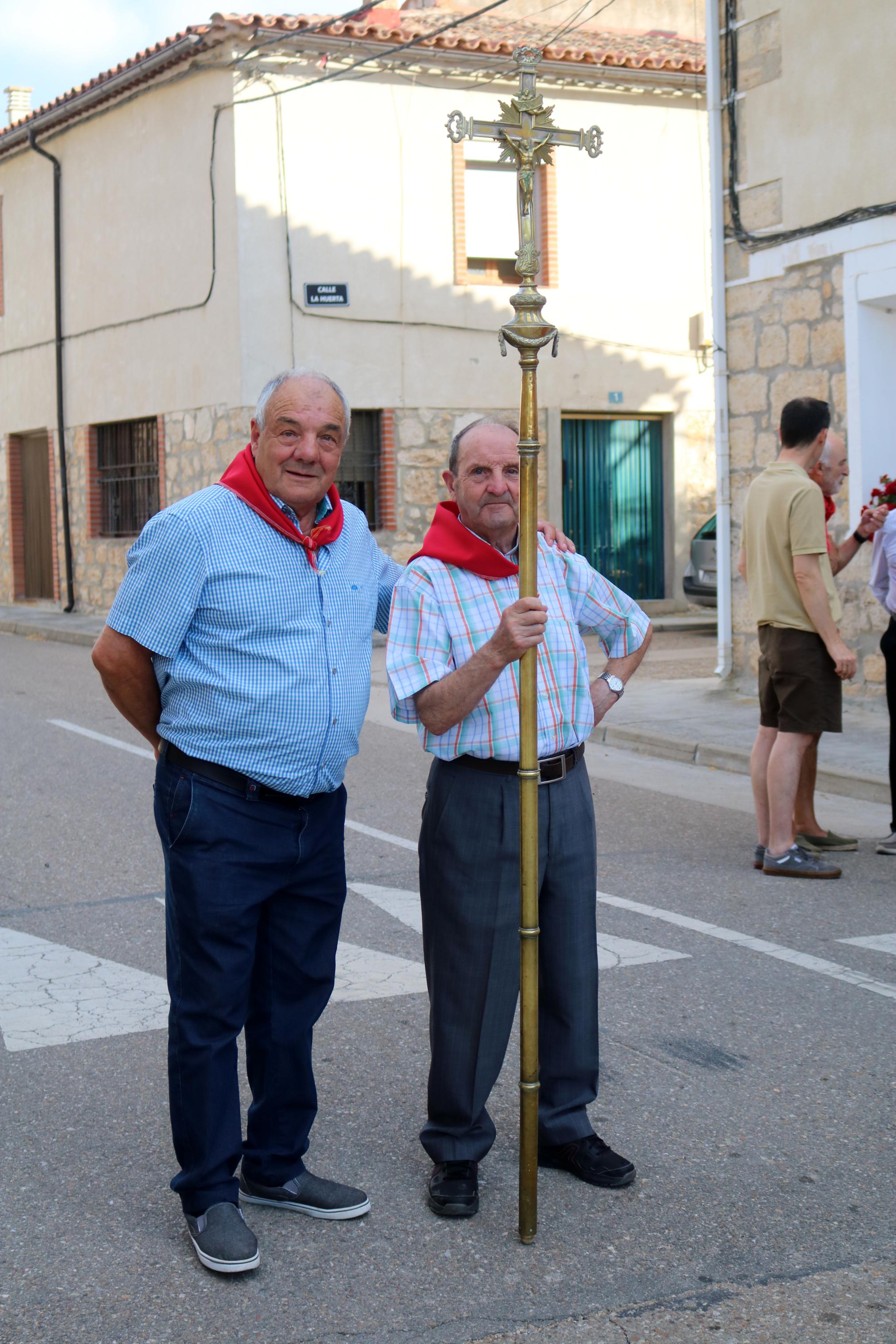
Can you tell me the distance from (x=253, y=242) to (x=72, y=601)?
6579 mm

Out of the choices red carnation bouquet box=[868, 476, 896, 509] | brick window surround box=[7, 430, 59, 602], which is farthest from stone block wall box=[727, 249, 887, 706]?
brick window surround box=[7, 430, 59, 602]

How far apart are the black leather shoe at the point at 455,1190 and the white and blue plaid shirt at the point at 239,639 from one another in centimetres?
94

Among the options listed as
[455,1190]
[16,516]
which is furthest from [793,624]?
[16,516]

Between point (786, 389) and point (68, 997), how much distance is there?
8.05 m

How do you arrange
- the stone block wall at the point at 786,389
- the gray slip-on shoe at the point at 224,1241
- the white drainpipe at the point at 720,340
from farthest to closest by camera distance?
1. the white drainpipe at the point at 720,340
2. the stone block wall at the point at 786,389
3. the gray slip-on shoe at the point at 224,1241

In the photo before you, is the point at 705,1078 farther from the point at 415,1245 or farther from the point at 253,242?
the point at 253,242

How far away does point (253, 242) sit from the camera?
16859 millimetres

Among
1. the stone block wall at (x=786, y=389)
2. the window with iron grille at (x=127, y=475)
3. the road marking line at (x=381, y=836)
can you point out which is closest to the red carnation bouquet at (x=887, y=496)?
the road marking line at (x=381, y=836)

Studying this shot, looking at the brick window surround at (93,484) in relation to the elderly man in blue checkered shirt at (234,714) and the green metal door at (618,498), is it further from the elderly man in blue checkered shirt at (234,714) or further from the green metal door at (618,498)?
the elderly man in blue checkered shirt at (234,714)

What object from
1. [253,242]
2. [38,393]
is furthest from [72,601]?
[253,242]

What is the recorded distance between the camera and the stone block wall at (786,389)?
10523 mm

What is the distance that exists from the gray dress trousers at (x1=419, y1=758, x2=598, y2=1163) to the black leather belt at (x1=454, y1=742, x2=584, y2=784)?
→ 1cm

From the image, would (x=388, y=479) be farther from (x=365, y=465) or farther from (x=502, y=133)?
(x=502, y=133)

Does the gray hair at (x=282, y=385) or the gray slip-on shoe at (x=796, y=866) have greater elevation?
the gray hair at (x=282, y=385)
